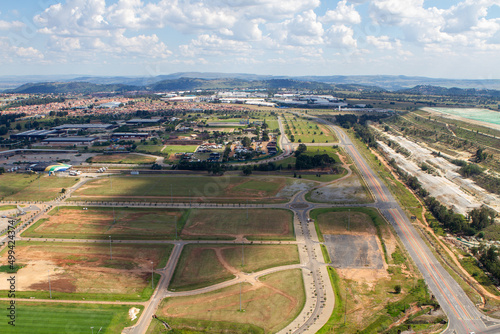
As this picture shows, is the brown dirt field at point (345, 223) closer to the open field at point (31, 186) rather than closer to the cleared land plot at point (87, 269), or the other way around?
the cleared land plot at point (87, 269)

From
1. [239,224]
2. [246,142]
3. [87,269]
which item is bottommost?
[87,269]

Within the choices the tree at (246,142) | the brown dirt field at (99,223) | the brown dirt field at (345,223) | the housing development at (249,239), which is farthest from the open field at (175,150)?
the brown dirt field at (345,223)

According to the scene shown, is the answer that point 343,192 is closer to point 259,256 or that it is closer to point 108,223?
point 259,256

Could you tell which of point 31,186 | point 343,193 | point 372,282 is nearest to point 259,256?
point 372,282

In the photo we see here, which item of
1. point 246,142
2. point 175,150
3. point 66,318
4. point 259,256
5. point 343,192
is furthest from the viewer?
point 246,142

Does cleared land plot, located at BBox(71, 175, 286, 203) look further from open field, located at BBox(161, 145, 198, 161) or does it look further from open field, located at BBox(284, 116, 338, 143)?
open field, located at BBox(284, 116, 338, 143)

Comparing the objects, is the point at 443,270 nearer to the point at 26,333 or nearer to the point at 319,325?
the point at 319,325
